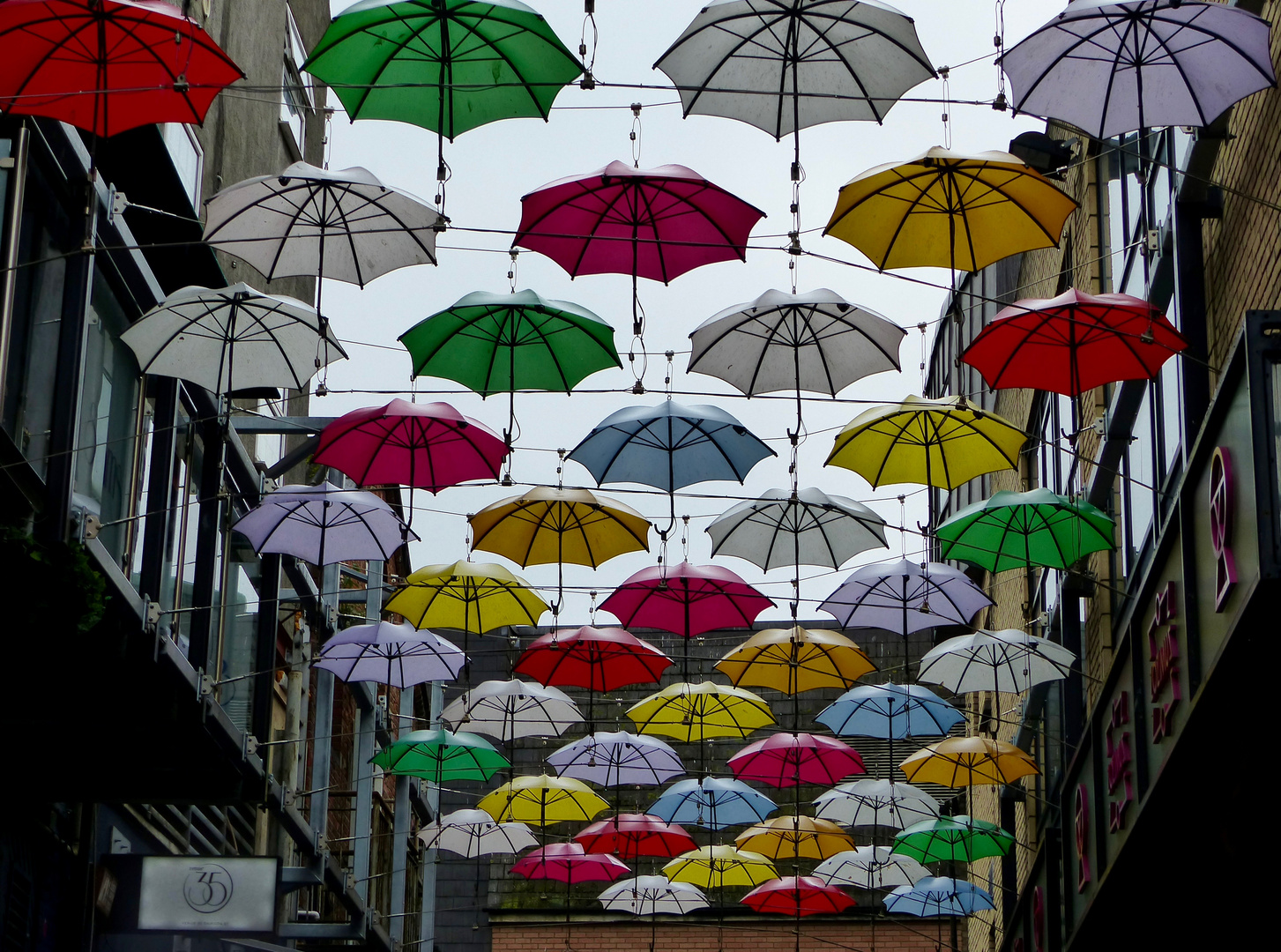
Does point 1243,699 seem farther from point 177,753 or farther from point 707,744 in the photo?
point 707,744

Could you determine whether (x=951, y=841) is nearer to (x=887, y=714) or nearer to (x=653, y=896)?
(x=887, y=714)

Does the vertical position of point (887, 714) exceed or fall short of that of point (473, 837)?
it exceeds it

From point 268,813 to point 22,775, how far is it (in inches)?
319

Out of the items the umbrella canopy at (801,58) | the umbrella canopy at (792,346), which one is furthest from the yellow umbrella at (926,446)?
the umbrella canopy at (801,58)

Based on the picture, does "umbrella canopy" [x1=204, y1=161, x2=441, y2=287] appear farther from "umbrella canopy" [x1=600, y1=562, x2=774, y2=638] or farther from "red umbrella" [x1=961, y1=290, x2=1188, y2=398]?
"umbrella canopy" [x1=600, y1=562, x2=774, y2=638]

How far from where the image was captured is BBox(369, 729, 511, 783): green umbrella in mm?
18672


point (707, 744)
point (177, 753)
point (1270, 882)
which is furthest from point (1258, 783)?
point (707, 744)

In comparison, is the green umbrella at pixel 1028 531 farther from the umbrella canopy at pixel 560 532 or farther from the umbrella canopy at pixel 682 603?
the umbrella canopy at pixel 560 532

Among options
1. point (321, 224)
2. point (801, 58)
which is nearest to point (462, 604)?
point (321, 224)

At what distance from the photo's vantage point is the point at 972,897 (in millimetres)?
21422

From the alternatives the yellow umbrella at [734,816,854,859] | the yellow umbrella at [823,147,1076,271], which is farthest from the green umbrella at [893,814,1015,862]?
the yellow umbrella at [823,147,1076,271]

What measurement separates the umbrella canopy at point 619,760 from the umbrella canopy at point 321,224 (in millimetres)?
8432

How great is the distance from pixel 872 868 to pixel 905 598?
21.7ft

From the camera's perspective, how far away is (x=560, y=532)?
15289mm
